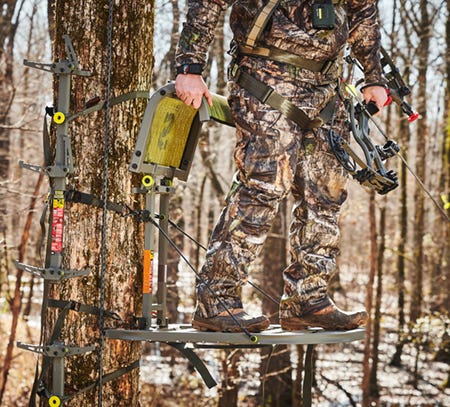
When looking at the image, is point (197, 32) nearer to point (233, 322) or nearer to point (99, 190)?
point (99, 190)

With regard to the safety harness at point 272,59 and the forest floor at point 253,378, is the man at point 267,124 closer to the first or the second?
the safety harness at point 272,59

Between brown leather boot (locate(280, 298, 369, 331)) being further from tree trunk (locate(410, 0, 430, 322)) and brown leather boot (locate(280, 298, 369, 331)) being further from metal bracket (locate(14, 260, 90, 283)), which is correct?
tree trunk (locate(410, 0, 430, 322))

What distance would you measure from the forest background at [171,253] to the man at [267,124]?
389 mm

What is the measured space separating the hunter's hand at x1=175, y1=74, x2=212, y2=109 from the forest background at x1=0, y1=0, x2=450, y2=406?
0.36m

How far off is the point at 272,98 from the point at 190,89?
0.44 meters

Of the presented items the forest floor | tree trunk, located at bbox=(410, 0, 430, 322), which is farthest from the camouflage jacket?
tree trunk, located at bbox=(410, 0, 430, 322)

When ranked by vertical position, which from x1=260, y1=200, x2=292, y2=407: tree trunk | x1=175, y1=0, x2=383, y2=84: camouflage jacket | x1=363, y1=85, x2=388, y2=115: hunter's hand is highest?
x1=175, y1=0, x2=383, y2=84: camouflage jacket

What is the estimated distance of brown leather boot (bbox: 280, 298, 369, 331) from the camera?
12.5 ft

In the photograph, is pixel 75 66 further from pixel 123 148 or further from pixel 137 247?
pixel 137 247

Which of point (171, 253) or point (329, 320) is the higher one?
point (329, 320)

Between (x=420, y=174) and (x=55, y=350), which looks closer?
(x=55, y=350)

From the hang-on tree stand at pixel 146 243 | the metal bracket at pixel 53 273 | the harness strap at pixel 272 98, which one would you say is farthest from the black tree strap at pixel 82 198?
the harness strap at pixel 272 98

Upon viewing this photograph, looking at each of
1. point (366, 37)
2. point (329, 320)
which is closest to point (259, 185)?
point (329, 320)

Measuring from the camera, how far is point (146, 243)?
3787mm
